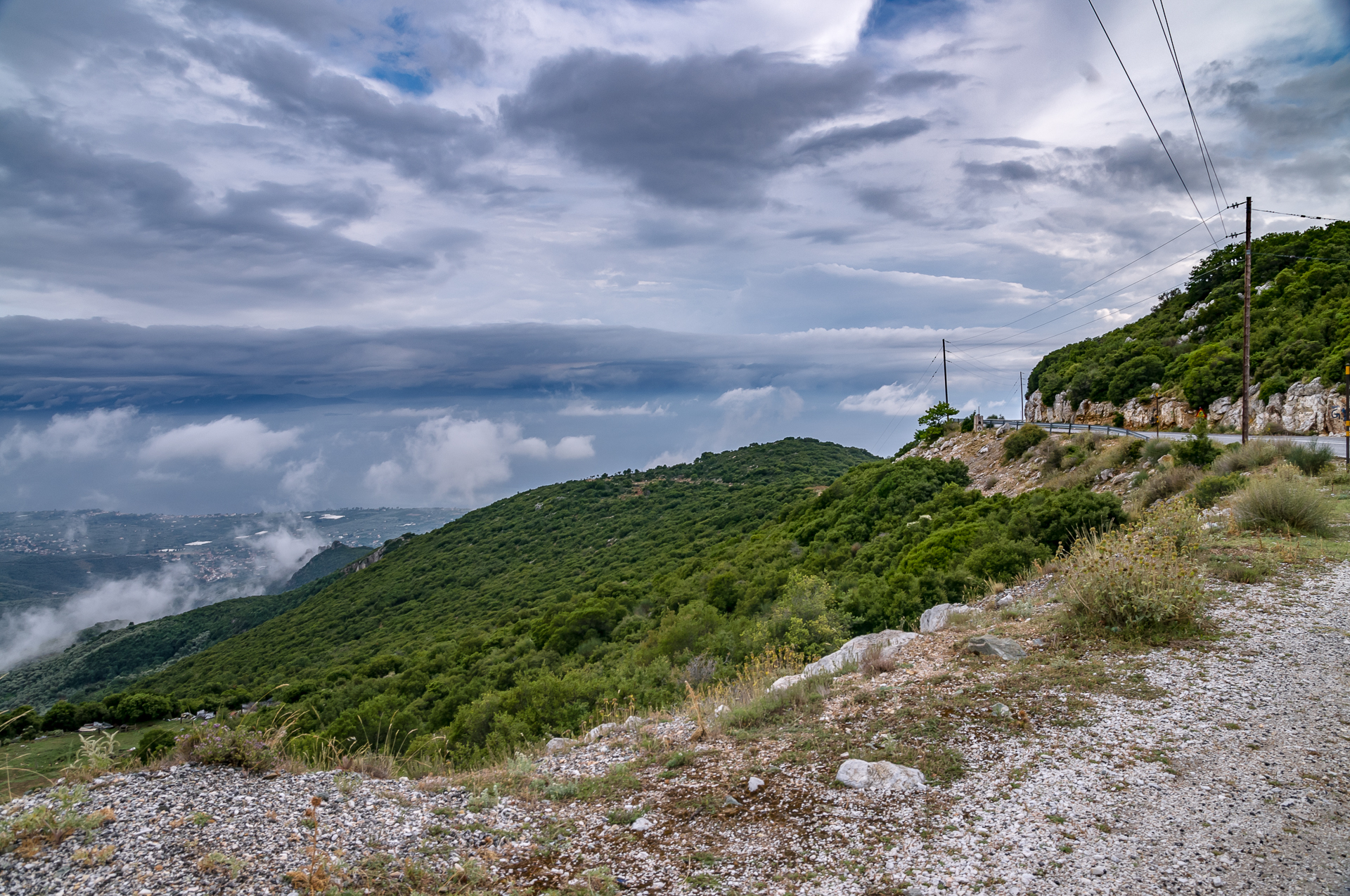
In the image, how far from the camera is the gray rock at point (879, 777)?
16.8ft

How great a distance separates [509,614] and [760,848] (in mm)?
39490

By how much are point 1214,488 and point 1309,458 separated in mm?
4178

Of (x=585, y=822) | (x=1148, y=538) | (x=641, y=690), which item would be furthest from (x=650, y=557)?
Result: (x=585, y=822)

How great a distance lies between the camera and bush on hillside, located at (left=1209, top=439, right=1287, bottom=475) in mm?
15258

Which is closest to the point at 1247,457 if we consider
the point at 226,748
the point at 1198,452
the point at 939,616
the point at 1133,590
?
the point at 1198,452

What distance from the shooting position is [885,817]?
4.71 m

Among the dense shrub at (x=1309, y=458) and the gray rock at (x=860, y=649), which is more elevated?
the dense shrub at (x=1309, y=458)

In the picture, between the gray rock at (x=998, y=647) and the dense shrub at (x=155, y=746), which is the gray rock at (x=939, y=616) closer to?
the gray rock at (x=998, y=647)

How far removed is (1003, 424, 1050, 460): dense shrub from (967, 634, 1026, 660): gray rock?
21533 millimetres

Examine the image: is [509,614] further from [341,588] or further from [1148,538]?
[341,588]

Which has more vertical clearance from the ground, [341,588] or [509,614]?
[509,614]

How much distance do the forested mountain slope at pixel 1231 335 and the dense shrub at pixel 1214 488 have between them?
17.5 meters

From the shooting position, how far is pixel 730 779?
5.71m

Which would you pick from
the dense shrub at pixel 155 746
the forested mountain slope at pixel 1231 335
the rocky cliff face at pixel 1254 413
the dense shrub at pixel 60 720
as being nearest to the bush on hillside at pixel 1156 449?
the rocky cliff face at pixel 1254 413
